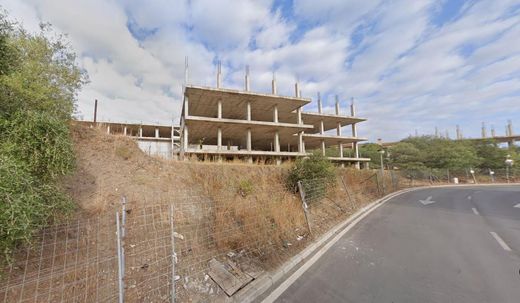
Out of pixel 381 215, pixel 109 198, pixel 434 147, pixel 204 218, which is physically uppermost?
pixel 434 147

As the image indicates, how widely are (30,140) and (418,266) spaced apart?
26.8 ft

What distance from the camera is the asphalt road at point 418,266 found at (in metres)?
3.49

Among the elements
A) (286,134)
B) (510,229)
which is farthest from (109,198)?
(286,134)

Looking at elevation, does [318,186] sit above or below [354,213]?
above

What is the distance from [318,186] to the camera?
9914 mm

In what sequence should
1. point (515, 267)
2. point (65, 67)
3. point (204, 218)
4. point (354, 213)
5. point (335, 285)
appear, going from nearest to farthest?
point (335, 285) → point (515, 267) → point (204, 218) → point (65, 67) → point (354, 213)

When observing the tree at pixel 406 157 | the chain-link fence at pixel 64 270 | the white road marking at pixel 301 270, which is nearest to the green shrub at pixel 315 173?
the white road marking at pixel 301 270

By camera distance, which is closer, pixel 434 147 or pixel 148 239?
pixel 148 239

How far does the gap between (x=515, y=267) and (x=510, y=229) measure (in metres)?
3.89

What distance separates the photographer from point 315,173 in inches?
407

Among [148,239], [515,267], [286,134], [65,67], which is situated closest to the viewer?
[515,267]

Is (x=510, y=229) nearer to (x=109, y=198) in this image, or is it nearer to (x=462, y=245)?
(x=462, y=245)

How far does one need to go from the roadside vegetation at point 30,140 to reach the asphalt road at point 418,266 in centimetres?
397

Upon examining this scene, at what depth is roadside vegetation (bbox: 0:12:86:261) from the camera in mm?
3094
